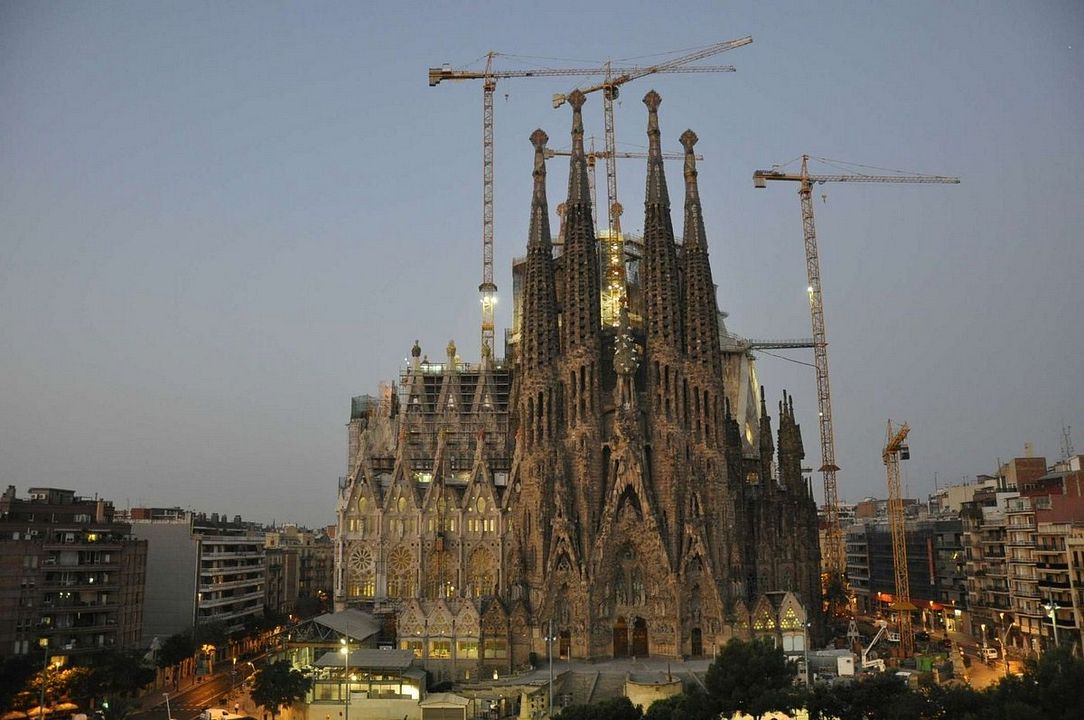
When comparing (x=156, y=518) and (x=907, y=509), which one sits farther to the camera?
(x=907, y=509)

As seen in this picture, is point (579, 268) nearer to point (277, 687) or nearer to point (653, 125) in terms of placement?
point (653, 125)

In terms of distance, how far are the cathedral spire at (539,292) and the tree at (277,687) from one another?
33816 millimetres

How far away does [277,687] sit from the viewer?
178 feet

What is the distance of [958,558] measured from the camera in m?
96.7

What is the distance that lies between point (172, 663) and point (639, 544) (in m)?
37.6

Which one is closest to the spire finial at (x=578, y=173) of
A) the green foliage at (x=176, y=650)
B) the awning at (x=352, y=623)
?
the awning at (x=352, y=623)

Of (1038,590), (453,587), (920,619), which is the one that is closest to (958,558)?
(920,619)

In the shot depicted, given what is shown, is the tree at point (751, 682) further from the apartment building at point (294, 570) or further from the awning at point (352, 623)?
the apartment building at point (294, 570)

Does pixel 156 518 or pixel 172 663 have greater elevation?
pixel 156 518

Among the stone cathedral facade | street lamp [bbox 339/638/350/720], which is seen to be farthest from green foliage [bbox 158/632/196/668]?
street lamp [bbox 339/638/350/720]

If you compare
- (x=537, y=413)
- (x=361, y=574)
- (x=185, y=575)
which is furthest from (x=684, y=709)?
(x=185, y=575)

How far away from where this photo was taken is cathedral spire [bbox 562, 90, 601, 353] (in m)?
80.1

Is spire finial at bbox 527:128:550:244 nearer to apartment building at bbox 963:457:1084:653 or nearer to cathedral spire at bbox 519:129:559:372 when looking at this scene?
cathedral spire at bbox 519:129:559:372

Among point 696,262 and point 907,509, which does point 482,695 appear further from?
point 907,509
